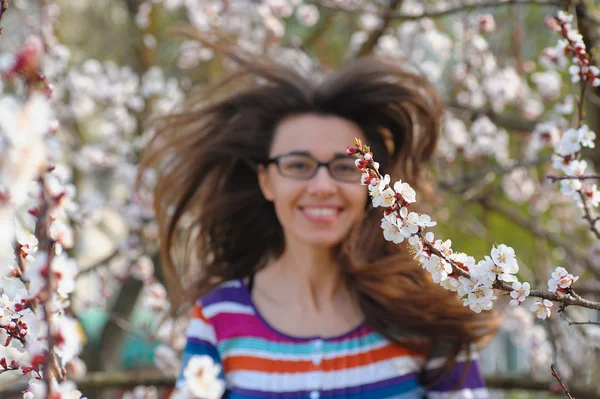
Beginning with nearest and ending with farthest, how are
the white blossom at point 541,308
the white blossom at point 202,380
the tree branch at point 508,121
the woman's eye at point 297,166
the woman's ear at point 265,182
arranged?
the white blossom at point 202,380 < the white blossom at point 541,308 < the woman's eye at point 297,166 < the woman's ear at point 265,182 < the tree branch at point 508,121

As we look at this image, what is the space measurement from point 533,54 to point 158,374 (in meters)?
3.40

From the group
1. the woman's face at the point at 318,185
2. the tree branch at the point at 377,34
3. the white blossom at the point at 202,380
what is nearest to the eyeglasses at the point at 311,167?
the woman's face at the point at 318,185

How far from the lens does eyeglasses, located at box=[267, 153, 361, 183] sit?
6.86 ft

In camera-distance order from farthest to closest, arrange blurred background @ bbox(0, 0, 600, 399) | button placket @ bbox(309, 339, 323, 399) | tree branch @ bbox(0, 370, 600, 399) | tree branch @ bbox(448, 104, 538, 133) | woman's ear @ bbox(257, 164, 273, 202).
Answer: blurred background @ bbox(0, 0, 600, 399)
tree branch @ bbox(448, 104, 538, 133)
tree branch @ bbox(0, 370, 600, 399)
woman's ear @ bbox(257, 164, 273, 202)
button placket @ bbox(309, 339, 323, 399)

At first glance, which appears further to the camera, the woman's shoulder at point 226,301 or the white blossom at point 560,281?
the woman's shoulder at point 226,301

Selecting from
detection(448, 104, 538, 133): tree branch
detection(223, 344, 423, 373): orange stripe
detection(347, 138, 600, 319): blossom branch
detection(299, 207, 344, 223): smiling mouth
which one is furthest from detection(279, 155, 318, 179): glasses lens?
detection(448, 104, 538, 133): tree branch

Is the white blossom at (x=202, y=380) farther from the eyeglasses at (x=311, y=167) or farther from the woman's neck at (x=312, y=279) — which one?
the woman's neck at (x=312, y=279)

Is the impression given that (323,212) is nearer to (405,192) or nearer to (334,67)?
(405,192)

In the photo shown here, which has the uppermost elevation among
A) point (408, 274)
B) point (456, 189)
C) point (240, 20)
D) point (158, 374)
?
point (240, 20)

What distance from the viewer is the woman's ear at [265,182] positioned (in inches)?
90.3

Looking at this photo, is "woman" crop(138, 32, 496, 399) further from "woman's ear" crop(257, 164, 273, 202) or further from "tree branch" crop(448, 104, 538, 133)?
"tree branch" crop(448, 104, 538, 133)

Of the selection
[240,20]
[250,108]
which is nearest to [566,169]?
[250,108]

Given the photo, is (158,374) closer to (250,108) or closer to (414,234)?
(250,108)

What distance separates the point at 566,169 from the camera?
5.35ft
